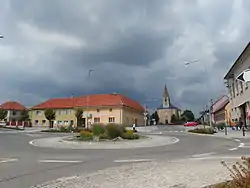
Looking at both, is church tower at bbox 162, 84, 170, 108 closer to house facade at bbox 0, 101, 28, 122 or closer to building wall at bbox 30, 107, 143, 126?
building wall at bbox 30, 107, 143, 126

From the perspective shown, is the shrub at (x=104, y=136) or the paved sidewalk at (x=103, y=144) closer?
the paved sidewalk at (x=103, y=144)

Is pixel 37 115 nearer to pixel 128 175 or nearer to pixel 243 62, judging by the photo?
pixel 243 62

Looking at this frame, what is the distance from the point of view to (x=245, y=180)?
16.6 feet

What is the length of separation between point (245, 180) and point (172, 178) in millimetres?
3725

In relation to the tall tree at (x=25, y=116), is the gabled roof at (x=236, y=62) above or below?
above

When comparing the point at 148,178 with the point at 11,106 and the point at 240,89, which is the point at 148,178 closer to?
the point at 240,89

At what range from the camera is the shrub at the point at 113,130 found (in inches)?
1103

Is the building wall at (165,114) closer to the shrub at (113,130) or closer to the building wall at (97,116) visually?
the building wall at (97,116)

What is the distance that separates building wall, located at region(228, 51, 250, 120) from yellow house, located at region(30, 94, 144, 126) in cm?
3879

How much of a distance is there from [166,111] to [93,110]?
6787 centimetres

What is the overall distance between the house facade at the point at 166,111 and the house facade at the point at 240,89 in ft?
304

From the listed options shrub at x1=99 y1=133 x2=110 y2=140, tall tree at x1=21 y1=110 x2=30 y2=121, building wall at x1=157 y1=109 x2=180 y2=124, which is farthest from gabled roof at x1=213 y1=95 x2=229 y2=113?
tall tree at x1=21 y1=110 x2=30 y2=121

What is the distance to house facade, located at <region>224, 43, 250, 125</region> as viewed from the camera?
1791 inches

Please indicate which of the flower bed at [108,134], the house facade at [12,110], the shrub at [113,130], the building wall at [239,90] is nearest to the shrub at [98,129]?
the flower bed at [108,134]
